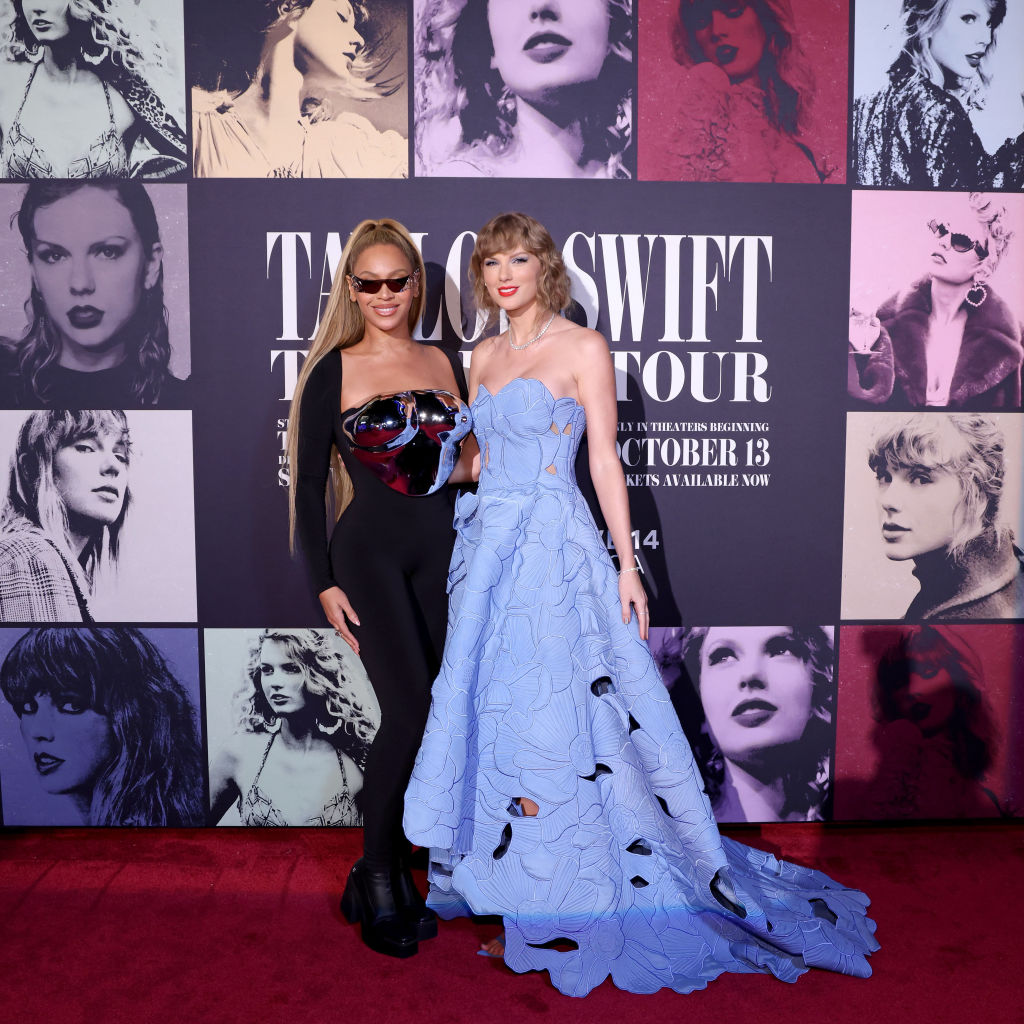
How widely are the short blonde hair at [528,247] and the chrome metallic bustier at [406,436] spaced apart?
37 centimetres

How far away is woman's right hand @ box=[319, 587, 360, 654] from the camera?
257 cm

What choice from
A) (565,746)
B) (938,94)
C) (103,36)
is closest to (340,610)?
(565,746)

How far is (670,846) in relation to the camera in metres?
2.46

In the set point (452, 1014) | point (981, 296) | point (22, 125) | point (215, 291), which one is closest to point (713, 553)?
point (981, 296)

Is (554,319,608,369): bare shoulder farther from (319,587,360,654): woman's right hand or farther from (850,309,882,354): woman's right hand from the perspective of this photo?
(850,309,882,354): woman's right hand

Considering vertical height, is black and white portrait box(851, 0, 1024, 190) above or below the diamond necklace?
above

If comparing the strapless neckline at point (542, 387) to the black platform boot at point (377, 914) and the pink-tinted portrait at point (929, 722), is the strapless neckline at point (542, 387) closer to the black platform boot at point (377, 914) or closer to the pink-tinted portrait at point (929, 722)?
the black platform boot at point (377, 914)

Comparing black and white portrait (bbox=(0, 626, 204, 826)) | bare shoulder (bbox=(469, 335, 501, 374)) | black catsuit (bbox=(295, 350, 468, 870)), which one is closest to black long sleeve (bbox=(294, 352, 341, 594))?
black catsuit (bbox=(295, 350, 468, 870))

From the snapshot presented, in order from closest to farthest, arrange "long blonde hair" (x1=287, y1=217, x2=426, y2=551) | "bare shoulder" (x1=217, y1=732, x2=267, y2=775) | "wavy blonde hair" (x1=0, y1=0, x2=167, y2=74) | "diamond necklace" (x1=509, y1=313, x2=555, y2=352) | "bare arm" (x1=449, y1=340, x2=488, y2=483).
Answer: "diamond necklace" (x1=509, y1=313, x2=555, y2=352)
"long blonde hair" (x1=287, y1=217, x2=426, y2=551)
"bare arm" (x1=449, y1=340, x2=488, y2=483)
"wavy blonde hair" (x1=0, y1=0, x2=167, y2=74)
"bare shoulder" (x1=217, y1=732, x2=267, y2=775)

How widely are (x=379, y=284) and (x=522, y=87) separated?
982 millimetres

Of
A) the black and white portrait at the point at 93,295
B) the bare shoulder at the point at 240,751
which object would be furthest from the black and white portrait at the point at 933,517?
the black and white portrait at the point at 93,295

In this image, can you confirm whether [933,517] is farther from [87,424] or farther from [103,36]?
[103,36]

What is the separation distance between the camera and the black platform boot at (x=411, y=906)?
2.55 m

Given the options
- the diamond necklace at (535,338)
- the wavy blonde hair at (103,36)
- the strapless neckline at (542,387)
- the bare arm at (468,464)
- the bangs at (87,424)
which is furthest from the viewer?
the bangs at (87,424)
